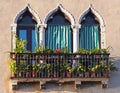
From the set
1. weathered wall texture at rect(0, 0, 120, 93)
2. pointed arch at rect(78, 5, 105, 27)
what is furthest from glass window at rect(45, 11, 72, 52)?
pointed arch at rect(78, 5, 105, 27)

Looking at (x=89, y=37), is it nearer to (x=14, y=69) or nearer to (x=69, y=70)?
(x=69, y=70)

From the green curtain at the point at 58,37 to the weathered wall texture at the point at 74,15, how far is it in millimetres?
432

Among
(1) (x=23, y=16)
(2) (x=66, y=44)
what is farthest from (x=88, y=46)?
(1) (x=23, y=16)

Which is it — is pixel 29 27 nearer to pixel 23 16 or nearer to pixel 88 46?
pixel 23 16

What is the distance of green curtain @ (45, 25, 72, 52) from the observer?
67.7 feet

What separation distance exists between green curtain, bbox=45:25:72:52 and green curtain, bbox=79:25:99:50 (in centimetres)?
40

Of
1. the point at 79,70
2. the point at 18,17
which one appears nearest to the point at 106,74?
the point at 79,70

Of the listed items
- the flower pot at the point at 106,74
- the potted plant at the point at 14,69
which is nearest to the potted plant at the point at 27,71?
the potted plant at the point at 14,69

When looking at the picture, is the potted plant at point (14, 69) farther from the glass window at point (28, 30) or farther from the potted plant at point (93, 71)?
the potted plant at point (93, 71)

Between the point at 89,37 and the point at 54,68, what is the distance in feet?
5.64

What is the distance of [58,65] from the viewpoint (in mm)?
19859

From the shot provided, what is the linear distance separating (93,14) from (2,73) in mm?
3379

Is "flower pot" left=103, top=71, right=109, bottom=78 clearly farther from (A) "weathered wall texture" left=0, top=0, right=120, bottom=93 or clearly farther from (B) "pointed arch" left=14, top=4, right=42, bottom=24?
(B) "pointed arch" left=14, top=4, right=42, bottom=24

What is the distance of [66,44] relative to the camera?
20656 millimetres
